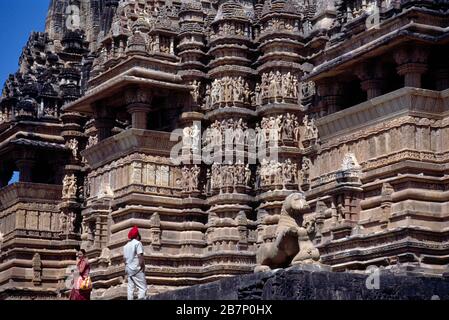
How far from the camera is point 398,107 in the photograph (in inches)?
975

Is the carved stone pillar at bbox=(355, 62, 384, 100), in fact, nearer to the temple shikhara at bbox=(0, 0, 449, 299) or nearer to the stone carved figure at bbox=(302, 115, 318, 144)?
the temple shikhara at bbox=(0, 0, 449, 299)

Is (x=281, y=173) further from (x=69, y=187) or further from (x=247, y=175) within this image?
(x=69, y=187)

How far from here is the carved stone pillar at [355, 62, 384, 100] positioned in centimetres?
2578

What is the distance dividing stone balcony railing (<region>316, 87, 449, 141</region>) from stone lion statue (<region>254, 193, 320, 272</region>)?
18.6ft

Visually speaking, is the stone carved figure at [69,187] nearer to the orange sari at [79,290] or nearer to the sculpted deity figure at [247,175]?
the sculpted deity figure at [247,175]

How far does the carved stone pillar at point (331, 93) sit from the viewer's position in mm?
27766

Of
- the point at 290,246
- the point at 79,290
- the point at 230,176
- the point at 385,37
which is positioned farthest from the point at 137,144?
the point at 290,246

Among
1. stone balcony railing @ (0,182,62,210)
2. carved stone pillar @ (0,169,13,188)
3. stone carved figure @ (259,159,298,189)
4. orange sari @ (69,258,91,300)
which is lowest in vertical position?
orange sari @ (69,258,91,300)

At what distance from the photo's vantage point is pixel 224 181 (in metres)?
31.4

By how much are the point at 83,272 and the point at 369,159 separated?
7.63 meters

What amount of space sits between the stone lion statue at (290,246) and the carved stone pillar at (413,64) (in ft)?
19.9

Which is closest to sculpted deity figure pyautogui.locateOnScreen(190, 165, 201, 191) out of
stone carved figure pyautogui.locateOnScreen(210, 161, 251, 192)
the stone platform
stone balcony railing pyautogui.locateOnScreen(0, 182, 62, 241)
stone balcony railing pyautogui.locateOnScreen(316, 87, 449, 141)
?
stone carved figure pyautogui.locateOnScreen(210, 161, 251, 192)

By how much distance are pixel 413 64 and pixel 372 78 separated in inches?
61.0
